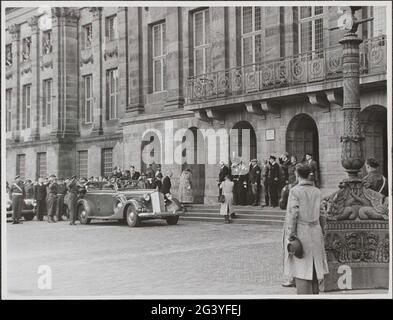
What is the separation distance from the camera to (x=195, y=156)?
17562mm

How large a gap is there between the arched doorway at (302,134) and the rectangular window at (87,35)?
9.40m

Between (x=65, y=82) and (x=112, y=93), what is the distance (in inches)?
103

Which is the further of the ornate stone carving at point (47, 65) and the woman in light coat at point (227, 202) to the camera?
the ornate stone carving at point (47, 65)

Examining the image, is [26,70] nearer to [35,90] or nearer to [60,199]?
[35,90]

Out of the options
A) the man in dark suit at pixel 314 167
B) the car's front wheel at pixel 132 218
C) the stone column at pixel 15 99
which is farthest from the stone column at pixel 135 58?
the man in dark suit at pixel 314 167

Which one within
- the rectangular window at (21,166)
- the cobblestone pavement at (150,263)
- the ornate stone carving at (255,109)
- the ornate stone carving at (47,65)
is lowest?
the cobblestone pavement at (150,263)

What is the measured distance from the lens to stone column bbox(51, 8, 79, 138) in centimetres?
2368

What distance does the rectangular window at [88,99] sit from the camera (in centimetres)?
2600

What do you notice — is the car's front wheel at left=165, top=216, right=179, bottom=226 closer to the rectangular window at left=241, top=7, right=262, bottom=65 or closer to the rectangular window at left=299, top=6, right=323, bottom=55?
the rectangular window at left=241, top=7, right=262, bottom=65

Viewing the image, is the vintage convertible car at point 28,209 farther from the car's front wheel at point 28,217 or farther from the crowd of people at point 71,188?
the crowd of people at point 71,188

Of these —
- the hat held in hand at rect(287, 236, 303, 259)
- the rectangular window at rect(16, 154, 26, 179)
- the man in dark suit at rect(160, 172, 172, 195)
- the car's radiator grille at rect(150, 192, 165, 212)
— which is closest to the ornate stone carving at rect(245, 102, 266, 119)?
the man in dark suit at rect(160, 172, 172, 195)

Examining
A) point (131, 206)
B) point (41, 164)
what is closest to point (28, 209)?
point (131, 206)

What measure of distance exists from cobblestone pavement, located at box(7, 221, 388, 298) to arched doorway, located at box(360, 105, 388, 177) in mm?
2876
